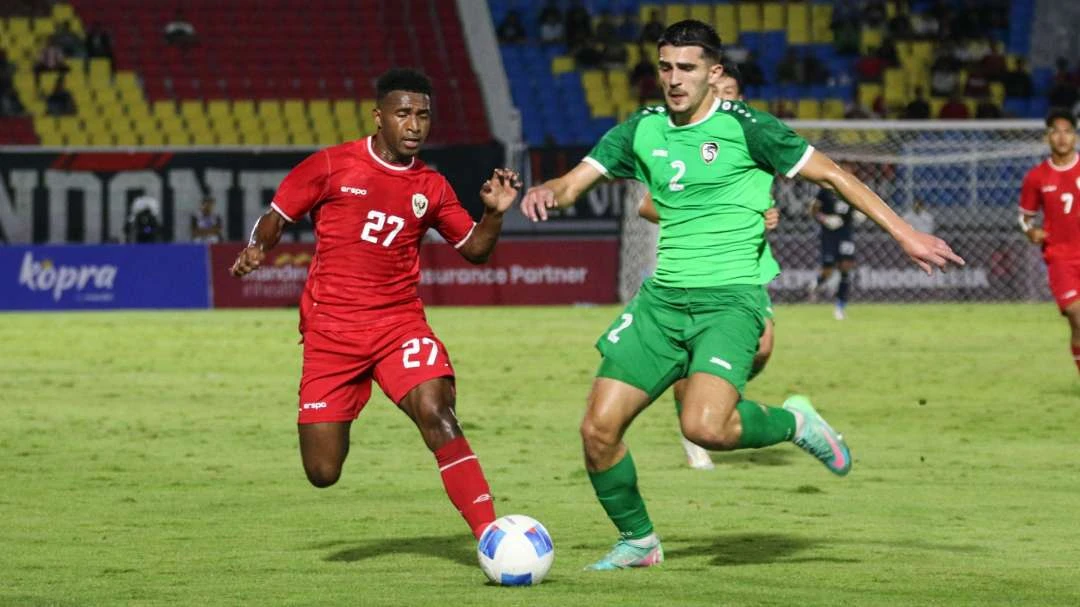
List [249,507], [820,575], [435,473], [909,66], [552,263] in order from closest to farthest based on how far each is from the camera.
Answer: [820,575] < [249,507] < [435,473] < [552,263] < [909,66]

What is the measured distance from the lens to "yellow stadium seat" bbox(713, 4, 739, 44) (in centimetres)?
4031

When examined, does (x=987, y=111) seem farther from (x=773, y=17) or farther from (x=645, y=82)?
A: (x=773, y=17)

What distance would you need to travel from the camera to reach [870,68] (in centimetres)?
3838

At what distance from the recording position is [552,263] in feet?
104

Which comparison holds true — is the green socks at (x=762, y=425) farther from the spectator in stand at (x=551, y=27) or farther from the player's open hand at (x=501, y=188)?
the spectator in stand at (x=551, y=27)

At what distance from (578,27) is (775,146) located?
32434 millimetres

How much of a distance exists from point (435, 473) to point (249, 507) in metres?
1.86

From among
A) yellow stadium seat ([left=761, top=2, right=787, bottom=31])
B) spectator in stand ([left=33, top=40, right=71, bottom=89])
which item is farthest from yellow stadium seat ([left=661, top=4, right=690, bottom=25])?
spectator in stand ([left=33, top=40, right=71, bottom=89])

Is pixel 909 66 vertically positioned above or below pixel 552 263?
above

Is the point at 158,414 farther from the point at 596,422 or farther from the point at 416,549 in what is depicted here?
the point at 596,422

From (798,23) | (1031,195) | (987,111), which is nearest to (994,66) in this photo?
(987,111)

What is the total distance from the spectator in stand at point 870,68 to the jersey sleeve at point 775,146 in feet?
102

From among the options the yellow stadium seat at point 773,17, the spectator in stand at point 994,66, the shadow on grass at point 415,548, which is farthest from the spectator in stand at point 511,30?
the shadow on grass at point 415,548

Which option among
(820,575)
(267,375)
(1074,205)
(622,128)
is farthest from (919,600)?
(267,375)
